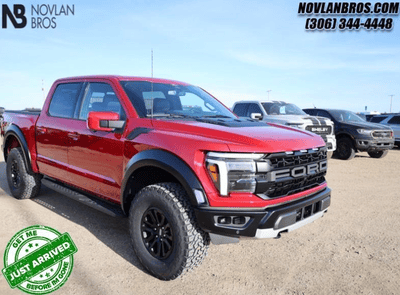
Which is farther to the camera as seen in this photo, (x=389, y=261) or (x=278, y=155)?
(x=389, y=261)

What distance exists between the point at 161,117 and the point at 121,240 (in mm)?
1476

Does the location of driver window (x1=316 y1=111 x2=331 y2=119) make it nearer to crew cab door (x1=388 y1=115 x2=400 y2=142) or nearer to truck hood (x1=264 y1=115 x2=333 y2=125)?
truck hood (x1=264 y1=115 x2=333 y2=125)

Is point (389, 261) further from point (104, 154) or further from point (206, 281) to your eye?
point (104, 154)

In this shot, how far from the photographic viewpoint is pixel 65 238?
3270 millimetres

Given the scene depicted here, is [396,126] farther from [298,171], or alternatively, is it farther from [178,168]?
[178,168]

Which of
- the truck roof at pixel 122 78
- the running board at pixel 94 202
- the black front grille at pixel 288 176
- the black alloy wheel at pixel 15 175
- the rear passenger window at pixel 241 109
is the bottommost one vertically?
the black alloy wheel at pixel 15 175

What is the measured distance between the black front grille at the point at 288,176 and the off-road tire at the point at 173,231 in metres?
0.60

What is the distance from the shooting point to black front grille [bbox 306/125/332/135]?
863 centimetres

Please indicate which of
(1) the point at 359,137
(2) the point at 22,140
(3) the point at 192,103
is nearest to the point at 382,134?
(1) the point at 359,137

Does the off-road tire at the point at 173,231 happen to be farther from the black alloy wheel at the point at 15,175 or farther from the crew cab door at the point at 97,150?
the black alloy wheel at the point at 15,175

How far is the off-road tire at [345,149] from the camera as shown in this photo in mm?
9984

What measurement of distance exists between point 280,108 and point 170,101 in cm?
686

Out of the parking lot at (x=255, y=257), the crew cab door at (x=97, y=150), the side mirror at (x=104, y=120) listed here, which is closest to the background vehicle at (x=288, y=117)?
the parking lot at (x=255, y=257)

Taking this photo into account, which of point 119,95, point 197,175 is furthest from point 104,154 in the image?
point 197,175
